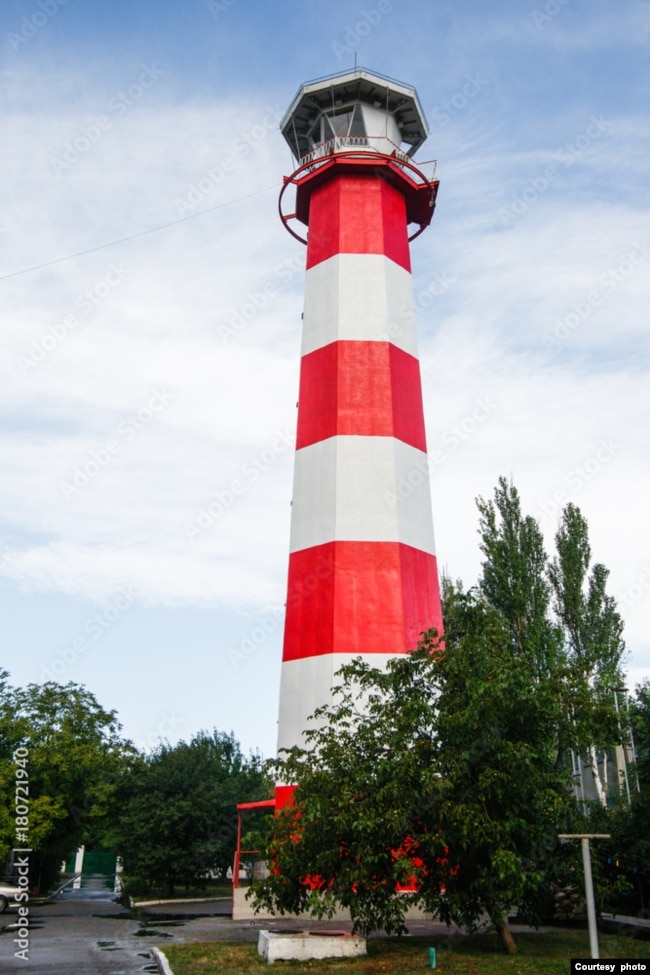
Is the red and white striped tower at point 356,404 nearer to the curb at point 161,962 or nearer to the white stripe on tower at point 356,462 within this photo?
the white stripe on tower at point 356,462

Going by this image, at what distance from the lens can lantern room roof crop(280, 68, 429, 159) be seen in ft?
98.5

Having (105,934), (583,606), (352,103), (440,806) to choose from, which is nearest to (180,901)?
(105,934)

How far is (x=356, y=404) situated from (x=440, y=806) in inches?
544

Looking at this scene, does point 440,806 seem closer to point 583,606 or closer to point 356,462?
point 356,462

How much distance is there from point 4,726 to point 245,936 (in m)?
15.7

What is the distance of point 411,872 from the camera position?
14.8 meters

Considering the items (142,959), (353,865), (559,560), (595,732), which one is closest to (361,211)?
(559,560)

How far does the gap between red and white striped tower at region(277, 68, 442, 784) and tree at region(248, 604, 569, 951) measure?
599 centimetres

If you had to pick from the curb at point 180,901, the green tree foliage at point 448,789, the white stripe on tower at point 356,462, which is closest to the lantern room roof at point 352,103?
the white stripe on tower at point 356,462

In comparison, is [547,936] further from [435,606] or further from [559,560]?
[559,560]

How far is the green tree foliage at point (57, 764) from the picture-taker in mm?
30141

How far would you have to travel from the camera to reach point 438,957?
50.1 feet

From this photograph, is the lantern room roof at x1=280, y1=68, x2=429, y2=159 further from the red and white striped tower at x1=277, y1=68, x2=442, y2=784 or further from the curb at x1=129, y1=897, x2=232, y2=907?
the curb at x1=129, y1=897, x2=232, y2=907

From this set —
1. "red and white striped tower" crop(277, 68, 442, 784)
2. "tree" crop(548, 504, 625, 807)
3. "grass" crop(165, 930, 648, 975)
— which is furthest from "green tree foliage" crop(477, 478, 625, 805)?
"grass" crop(165, 930, 648, 975)
